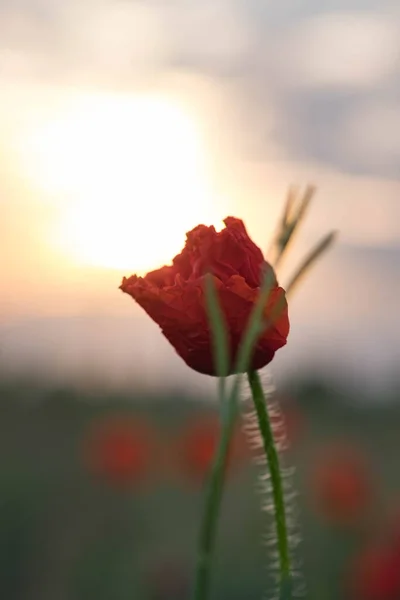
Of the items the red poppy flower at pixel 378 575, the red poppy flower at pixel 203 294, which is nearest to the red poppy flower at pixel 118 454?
the red poppy flower at pixel 378 575

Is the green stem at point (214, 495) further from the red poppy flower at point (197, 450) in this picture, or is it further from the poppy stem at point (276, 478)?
the red poppy flower at point (197, 450)

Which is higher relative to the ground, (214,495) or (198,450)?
(198,450)

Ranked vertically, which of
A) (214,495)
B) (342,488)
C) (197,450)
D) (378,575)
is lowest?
(214,495)

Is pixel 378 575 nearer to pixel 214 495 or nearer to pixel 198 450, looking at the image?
pixel 198 450

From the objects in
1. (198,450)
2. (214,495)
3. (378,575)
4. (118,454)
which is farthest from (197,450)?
(214,495)

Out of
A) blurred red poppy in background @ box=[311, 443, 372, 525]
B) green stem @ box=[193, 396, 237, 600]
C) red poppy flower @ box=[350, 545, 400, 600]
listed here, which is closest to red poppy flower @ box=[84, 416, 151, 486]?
blurred red poppy in background @ box=[311, 443, 372, 525]

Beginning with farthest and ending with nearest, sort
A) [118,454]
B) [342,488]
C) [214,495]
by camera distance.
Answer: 1. [118,454]
2. [342,488]
3. [214,495]
